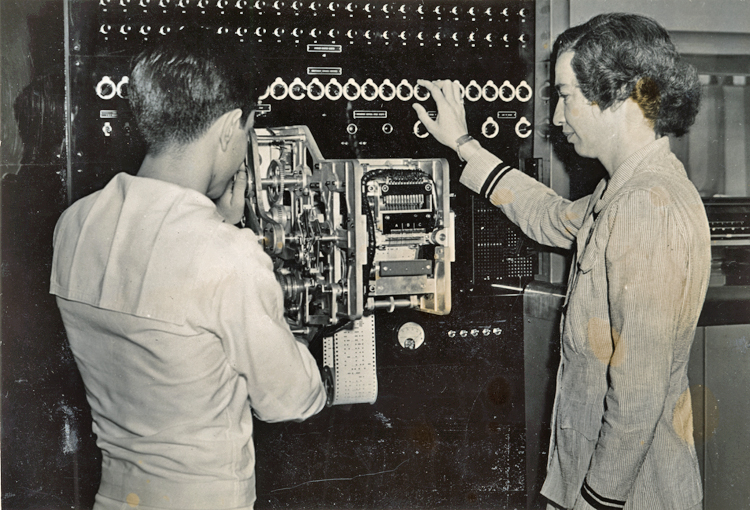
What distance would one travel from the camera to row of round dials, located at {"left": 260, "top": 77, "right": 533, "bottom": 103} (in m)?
2.72

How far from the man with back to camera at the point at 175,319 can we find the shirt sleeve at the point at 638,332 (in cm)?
89

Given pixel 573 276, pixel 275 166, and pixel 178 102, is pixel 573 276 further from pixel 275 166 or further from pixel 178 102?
pixel 178 102

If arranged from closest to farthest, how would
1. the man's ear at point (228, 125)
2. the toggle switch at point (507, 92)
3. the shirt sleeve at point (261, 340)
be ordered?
the shirt sleeve at point (261, 340), the man's ear at point (228, 125), the toggle switch at point (507, 92)

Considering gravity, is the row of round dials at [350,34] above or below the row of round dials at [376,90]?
above

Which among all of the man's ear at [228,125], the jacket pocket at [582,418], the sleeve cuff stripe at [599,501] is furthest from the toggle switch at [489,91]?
the sleeve cuff stripe at [599,501]

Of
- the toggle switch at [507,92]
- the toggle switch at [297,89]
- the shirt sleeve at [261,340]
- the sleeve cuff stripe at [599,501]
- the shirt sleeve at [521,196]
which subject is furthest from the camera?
the toggle switch at [507,92]

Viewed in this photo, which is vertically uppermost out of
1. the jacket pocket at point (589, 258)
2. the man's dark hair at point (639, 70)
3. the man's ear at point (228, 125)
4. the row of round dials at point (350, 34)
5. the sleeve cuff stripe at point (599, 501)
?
the row of round dials at point (350, 34)

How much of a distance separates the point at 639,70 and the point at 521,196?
73 cm

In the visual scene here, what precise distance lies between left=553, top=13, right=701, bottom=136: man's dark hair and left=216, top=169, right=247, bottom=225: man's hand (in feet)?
4.36

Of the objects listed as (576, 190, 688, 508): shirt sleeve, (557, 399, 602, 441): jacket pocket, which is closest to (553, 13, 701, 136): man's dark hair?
(576, 190, 688, 508): shirt sleeve

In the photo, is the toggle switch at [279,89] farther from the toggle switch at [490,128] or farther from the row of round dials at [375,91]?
the toggle switch at [490,128]

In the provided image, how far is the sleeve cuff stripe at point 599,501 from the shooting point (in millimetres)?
1854

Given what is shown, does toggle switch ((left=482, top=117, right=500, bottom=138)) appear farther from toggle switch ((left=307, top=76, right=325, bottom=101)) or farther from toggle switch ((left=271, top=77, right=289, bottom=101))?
toggle switch ((left=271, top=77, right=289, bottom=101))

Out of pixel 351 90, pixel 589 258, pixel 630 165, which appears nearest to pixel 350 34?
pixel 351 90
